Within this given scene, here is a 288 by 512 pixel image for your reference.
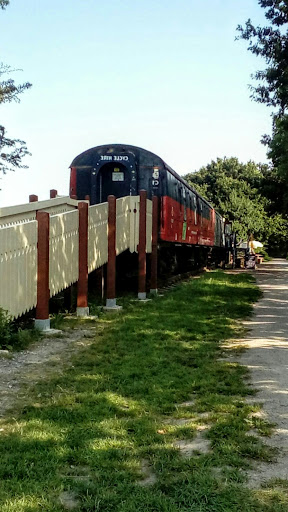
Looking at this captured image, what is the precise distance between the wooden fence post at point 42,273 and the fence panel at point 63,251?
0.70m

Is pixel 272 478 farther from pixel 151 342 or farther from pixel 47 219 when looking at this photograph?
pixel 47 219

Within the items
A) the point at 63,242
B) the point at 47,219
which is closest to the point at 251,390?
the point at 47,219

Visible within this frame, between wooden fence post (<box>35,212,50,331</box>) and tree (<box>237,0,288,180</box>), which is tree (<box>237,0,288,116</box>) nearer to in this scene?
tree (<box>237,0,288,180</box>)

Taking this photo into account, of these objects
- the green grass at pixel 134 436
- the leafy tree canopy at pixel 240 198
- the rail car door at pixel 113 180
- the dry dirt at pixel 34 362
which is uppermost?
the leafy tree canopy at pixel 240 198

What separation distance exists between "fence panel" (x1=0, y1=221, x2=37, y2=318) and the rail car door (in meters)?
6.34

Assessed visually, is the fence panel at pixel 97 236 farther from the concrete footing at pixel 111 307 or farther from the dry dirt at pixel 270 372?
the dry dirt at pixel 270 372

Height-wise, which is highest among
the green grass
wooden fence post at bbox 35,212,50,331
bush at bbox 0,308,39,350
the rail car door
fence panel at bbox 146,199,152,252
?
the rail car door

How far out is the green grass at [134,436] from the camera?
2.89 metres

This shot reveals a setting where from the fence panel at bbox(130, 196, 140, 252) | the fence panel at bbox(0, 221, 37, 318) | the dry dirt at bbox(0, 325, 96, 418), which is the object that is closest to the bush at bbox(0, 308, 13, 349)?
the fence panel at bbox(0, 221, 37, 318)

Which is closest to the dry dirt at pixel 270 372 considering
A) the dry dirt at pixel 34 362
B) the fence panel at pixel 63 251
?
the dry dirt at pixel 34 362

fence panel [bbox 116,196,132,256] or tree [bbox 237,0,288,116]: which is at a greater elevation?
tree [bbox 237,0,288,116]

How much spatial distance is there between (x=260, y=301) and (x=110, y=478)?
10.5 m

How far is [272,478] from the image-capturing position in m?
3.18

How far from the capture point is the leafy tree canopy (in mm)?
50656
